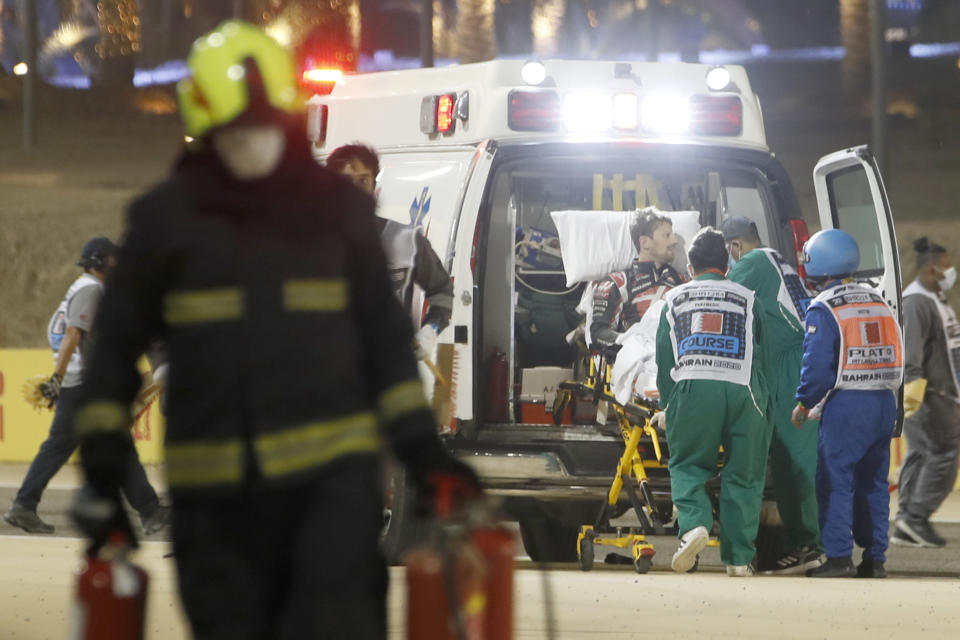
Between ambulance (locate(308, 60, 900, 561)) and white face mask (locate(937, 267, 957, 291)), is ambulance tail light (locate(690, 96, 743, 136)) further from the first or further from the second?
white face mask (locate(937, 267, 957, 291))

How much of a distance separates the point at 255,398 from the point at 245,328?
132 mm

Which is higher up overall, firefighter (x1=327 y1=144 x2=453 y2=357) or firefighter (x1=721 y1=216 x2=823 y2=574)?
firefighter (x1=327 y1=144 x2=453 y2=357)

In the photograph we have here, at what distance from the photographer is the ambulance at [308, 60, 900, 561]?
7754 millimetres

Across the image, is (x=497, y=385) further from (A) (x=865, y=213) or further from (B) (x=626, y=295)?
(A) (x=865, y=213)

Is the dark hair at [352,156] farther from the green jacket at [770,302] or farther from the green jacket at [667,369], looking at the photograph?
the green jacket at [770,302]

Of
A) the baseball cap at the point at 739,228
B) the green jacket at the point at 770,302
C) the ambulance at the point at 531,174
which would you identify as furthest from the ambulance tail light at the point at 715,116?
the green jacket at the point at 770,302

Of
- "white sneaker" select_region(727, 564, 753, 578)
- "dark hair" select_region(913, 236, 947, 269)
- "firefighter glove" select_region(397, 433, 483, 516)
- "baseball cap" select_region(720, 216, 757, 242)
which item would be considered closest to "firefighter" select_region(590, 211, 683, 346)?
"baseball cap" select_region(720, 216, 757, 242)

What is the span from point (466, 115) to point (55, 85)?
35.8 meters

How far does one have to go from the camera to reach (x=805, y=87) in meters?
43.4

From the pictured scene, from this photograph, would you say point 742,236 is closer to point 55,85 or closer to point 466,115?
point 466,115

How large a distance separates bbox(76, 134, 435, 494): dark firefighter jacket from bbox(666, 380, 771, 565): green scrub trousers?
4.36 metres

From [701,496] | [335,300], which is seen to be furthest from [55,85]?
[335,300]

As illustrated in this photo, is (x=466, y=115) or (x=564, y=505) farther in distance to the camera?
(x=564, y=505)

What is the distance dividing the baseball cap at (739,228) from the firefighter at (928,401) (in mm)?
2025
